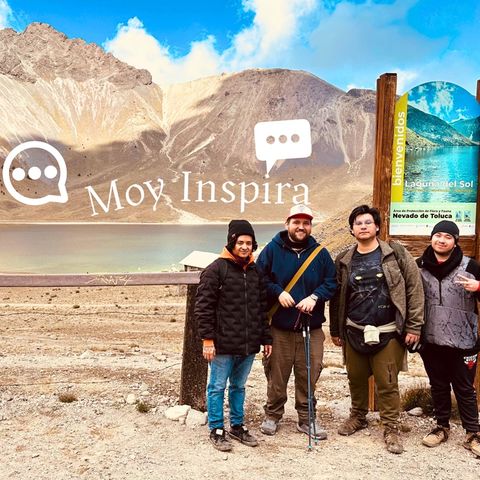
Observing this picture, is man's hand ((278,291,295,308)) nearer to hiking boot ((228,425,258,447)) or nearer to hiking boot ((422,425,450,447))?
hiking boot ((228,425,258,447))

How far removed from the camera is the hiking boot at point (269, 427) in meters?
4.41

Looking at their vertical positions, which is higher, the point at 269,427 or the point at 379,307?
the point at 379,307

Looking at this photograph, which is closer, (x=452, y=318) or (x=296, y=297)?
(x=452, y=318)

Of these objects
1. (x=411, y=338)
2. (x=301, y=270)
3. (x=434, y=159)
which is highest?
(x=434, y=159)

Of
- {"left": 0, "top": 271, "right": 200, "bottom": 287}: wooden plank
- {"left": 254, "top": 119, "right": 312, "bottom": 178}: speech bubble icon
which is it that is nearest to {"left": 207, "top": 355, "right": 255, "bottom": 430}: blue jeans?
{"left": 0, "top": 271, "right": 200, "bottom": 287}: wooden plank

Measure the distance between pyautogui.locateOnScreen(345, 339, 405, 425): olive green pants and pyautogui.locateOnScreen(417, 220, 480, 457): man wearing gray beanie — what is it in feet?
0.84

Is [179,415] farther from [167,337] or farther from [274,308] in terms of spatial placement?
[167,337]

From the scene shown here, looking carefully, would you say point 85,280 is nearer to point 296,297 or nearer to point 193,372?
point 193,372

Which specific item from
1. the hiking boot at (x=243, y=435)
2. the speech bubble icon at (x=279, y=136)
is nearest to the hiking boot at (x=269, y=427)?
the hiking boot at (x=243, y=435)

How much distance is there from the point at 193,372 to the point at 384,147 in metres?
2.75

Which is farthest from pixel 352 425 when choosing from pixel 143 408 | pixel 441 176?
pixel 441 176

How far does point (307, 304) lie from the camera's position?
13.4ft

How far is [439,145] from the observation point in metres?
4.95

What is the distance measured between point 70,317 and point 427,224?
414 inches
